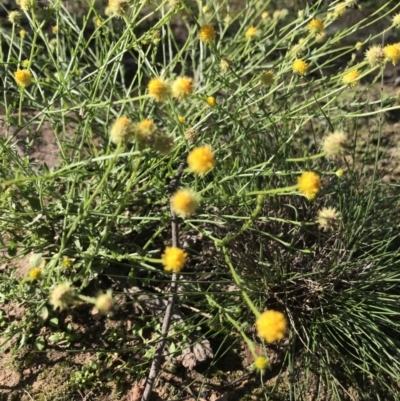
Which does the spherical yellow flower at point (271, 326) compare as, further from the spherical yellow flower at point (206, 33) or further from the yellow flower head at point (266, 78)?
the spherical yellow flower at point (206, 33)

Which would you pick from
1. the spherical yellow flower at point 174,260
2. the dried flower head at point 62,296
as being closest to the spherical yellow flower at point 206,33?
the spherical yellow flower at point 174,260

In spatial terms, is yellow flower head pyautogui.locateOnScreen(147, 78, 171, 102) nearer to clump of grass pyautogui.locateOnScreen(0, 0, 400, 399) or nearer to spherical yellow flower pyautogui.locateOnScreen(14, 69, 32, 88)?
clump of grass pyautogui.locateOnScreen(0, 0, 400, 399)

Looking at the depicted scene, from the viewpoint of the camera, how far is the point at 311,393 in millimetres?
2004

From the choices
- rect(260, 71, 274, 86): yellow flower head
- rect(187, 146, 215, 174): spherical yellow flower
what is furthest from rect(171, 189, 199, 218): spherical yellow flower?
rect(260, 71, 274, 86): yellow flower head

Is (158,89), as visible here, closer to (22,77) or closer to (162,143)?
(162,143)

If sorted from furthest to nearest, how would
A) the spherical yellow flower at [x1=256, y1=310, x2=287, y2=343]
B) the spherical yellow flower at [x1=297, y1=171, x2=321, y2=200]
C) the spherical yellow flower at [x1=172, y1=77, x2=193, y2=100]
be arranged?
the spherical yellow flower at [x1=172, y1=77, x2=193, y2=100] → the spherical yellow flower at [x1=297, y1=171, x2=321, y2=200] → the spherical yellow flower at [x1=256, y1=310, x2=287, y2=343]

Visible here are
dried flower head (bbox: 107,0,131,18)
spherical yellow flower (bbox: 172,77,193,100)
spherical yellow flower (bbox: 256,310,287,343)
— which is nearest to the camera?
spherical yellow flower (bbox: 256,310,287,343)

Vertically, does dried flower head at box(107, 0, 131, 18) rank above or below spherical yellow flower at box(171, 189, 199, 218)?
above

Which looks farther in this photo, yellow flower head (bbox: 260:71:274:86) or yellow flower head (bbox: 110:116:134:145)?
yellow flower head (bbox: 260:71:274:86)

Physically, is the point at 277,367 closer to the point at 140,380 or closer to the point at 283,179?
the point at 140,380

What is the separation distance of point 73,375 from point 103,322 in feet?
0.86

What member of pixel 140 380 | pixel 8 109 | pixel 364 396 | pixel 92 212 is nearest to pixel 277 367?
pixel 364 396

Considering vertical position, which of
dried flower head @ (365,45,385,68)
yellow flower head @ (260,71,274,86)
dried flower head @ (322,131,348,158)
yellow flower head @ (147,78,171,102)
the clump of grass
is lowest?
the clump of grass

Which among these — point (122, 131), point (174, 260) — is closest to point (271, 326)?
point (174, 260)
